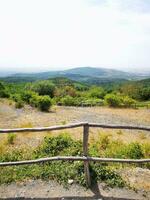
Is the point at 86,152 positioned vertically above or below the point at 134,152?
above

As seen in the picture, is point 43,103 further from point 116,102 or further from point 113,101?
point 116,102

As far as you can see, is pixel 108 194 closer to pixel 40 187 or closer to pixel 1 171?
pixel 40 187

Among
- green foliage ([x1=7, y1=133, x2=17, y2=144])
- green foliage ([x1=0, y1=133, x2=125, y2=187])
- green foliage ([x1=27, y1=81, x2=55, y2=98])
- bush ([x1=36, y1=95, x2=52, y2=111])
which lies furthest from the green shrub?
green foliage ([x1=27, y1=81, x2=55, y2=98])

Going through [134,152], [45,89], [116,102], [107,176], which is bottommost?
[116,102]

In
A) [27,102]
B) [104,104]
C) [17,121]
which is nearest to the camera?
[17,121]

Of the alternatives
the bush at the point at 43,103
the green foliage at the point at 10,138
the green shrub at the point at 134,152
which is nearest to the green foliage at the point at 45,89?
the bush at the point at 43,103

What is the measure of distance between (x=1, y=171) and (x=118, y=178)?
2341 millimetres

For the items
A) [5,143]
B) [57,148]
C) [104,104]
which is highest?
[57,148]

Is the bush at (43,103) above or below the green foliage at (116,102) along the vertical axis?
above

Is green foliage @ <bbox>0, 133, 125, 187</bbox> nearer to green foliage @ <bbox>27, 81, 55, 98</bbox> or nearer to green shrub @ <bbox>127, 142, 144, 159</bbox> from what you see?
green shrub @ <bbox>127, 142, 144, 159</bbox>

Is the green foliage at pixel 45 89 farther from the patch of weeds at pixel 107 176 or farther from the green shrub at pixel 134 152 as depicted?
the patch of weeds at pixel 107 176

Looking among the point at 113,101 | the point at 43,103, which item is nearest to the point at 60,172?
the point at 43,103

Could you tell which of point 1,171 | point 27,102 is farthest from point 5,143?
point 27,102

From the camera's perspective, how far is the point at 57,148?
7672mm
